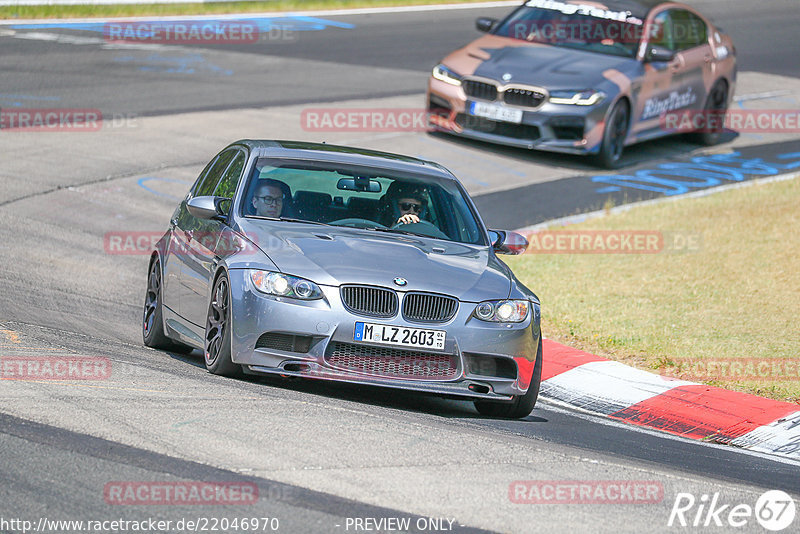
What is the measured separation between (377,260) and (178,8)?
20558mm

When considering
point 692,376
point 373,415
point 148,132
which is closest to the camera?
point 373,415

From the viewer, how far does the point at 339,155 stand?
9242 millimetres

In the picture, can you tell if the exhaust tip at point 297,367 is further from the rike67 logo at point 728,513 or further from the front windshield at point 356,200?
the rike67 logo at point 728,513

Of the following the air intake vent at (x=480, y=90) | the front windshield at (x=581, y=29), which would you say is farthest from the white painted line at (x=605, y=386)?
the front windshield at (x=581, y=29)

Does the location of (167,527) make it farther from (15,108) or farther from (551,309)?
(15,108)

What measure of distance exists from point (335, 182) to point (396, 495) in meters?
3.74

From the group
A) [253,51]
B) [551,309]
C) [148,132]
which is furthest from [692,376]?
[253,51]

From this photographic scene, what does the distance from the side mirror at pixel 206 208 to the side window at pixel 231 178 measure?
271mm

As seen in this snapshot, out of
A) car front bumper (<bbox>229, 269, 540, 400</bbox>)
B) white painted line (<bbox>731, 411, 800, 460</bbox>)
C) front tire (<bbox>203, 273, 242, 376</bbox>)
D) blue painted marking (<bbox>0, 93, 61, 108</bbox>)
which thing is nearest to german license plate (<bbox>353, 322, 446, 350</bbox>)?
car front bumper (<bbox>229, 269, 540, 400</bbox>)

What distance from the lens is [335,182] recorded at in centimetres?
898

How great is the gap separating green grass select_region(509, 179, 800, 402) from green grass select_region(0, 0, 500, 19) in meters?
14.0

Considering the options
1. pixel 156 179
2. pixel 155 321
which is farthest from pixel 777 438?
pixel 156 179

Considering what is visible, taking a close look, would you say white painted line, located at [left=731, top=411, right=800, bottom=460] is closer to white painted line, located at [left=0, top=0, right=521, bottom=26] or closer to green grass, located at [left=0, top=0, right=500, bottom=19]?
white painted line, located at [left=0, top=0, right=521, bottom=26]

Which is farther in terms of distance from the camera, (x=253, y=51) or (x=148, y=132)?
(x=253, y=51)
